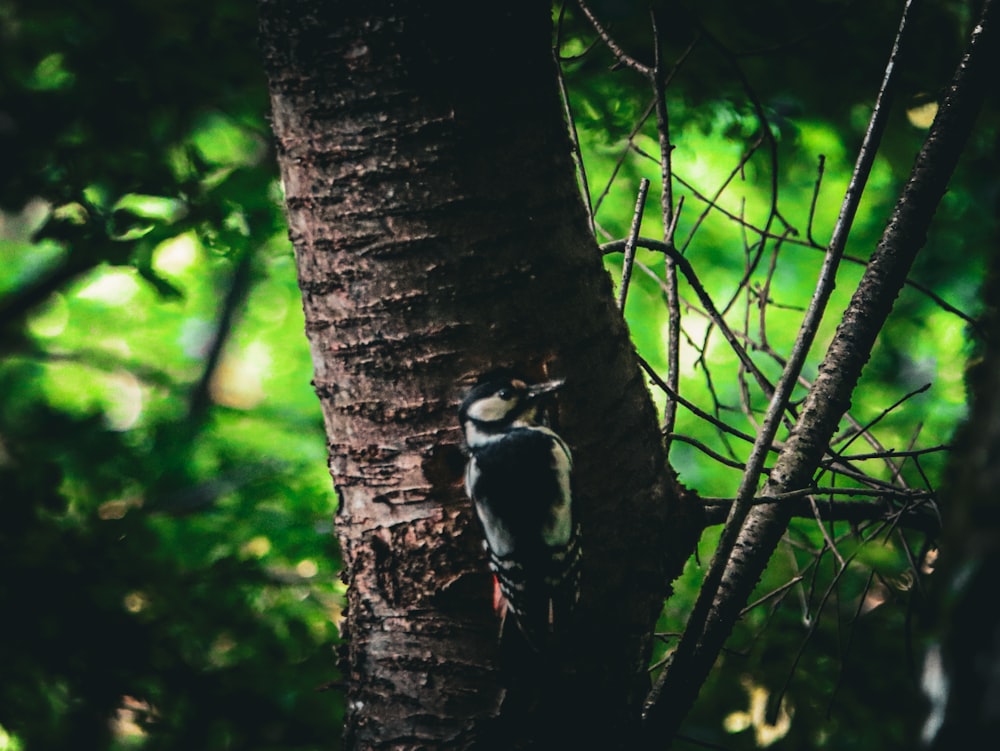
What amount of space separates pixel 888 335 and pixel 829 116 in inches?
74.0

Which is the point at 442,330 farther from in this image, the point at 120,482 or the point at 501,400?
the point at 120,482

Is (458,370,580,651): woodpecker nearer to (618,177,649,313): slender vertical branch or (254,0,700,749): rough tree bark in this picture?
(254,0,700,749): rough tree bark

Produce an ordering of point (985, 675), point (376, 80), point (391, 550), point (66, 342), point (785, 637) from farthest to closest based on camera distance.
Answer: point (66, 342)
point (785, 637)
point (391, 550)
point (376, 80)
point (985, 675)

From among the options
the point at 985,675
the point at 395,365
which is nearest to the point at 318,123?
the point at 395,365

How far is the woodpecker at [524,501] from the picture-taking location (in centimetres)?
109

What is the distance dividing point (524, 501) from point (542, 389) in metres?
0.19

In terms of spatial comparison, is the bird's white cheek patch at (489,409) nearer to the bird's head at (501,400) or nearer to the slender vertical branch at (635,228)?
the bird's head at (501,400)

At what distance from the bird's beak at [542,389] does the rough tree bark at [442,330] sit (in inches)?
0.9

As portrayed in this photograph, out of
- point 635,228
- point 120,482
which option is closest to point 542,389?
point 635,228

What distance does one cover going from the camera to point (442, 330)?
107 cm

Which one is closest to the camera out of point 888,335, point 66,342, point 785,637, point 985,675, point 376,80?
point 985,675

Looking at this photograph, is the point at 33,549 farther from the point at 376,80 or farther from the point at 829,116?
the point at 829,116

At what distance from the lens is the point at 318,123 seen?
1081 millimetres

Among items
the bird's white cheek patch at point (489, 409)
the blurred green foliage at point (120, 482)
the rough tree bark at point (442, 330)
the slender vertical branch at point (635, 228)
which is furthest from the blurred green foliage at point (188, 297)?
the bird's white cheek patch at point (489, 409)
